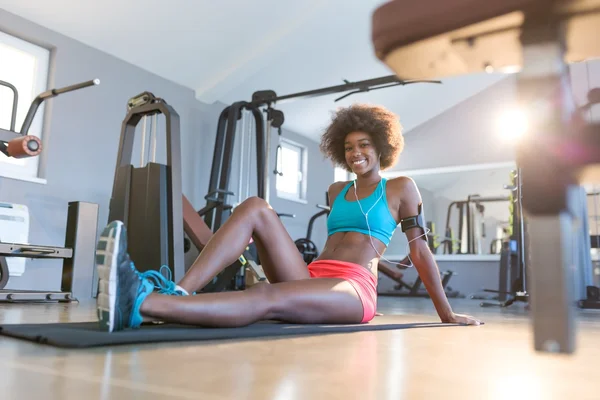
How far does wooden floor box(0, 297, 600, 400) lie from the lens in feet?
2.26

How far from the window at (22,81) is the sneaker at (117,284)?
10.5 ft

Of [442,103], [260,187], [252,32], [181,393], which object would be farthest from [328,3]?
[181,393]

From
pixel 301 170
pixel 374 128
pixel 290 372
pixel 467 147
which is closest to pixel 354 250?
pixel 374 128

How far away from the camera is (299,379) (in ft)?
2.57

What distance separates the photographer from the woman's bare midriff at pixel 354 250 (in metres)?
1.87

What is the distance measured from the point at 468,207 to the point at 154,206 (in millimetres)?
5492

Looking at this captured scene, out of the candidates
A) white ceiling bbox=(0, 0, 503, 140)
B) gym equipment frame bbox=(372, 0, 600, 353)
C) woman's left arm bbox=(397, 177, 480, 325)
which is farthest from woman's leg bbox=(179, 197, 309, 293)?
white ceiling bbox=(0, 0, 503, 140)

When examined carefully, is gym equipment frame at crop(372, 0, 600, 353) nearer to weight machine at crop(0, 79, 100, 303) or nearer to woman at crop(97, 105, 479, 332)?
woman at crop(97, 105, 479, 332)

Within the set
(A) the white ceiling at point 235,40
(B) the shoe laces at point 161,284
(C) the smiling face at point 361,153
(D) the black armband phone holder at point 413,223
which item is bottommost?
(B) the shoe laces at point 161,284

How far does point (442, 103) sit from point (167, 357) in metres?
6.96

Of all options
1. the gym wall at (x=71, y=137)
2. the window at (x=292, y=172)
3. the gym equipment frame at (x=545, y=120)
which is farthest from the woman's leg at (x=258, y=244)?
the window at (x=292, y=172)

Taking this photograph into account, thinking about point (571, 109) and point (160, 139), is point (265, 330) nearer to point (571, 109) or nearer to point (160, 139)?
point (571, 109)

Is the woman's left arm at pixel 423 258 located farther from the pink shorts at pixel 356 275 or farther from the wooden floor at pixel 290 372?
the wooden floor at pixel 290 372

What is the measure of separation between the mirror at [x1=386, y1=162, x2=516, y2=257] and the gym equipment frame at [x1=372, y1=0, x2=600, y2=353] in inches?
260
